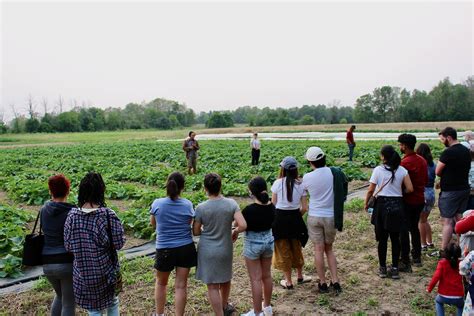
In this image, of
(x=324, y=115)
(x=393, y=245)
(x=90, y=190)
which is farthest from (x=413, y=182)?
(x=324, y=115)

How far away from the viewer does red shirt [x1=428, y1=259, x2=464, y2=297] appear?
14.0 ft

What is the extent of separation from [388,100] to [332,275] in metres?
92.0

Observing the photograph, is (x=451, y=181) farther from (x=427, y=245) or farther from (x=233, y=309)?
(x=233, y=309)

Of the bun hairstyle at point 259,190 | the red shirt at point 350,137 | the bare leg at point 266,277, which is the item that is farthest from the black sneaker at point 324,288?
the red shirt at point 350,137

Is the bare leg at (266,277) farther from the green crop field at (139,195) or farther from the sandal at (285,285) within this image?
the sandal at (285,285)

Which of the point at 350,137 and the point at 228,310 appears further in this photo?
the point at 350,137

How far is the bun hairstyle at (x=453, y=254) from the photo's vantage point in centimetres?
420

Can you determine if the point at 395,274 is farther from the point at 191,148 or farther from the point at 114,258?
the point at 191,148

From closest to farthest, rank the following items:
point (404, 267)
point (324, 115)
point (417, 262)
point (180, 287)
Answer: point (180, 287) < point (404, 267) < point (417, 262) < point (324, 115)

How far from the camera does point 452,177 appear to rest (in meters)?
6.05

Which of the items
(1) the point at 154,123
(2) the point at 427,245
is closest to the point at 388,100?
(1) the point at 154,123

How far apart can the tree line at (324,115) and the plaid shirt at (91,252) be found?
255 ft

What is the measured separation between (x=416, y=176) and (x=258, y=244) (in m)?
2.85

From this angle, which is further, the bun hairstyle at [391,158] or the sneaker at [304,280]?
the sneaker at [304,280]
